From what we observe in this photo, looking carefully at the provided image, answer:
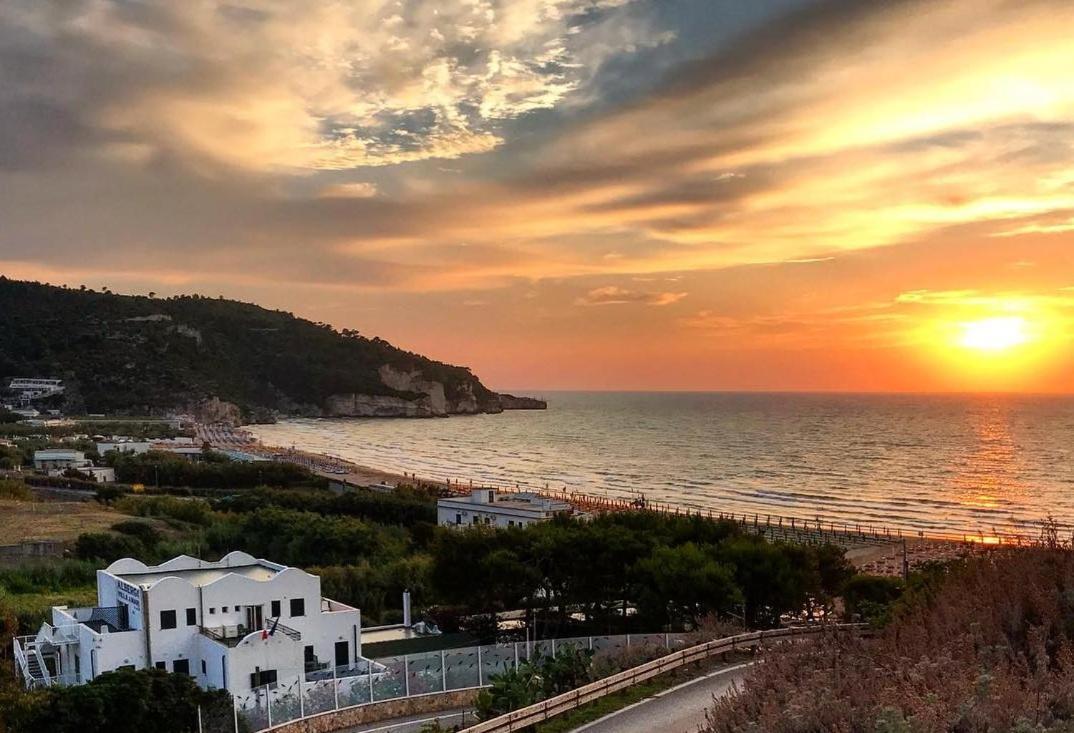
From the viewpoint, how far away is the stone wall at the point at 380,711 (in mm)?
17031

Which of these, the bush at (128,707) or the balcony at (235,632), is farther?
the balcony at (235,632)

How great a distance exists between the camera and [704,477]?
9362 cm

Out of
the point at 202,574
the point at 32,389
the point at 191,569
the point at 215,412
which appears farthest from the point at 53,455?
the point at 215,412

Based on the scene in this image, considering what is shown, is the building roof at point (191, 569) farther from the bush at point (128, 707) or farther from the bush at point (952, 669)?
the bush at point (952, 669)

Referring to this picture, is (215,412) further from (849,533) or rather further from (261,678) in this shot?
(261,678)

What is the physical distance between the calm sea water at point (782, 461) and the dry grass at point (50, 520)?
142 feet

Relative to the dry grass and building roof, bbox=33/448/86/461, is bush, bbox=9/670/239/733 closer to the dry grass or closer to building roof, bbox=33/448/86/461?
the dry grass

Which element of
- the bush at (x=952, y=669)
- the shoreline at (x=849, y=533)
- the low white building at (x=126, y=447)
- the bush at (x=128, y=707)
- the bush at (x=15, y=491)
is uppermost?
the bush at (x=952, y=669)

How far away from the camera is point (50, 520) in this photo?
48438 millimetres

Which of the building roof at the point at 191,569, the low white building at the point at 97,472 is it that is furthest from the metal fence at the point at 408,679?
the low white building at the point at 97,472

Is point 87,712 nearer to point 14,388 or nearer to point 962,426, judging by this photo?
point 14,388

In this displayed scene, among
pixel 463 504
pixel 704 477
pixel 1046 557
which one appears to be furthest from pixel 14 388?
pixel 1046 557

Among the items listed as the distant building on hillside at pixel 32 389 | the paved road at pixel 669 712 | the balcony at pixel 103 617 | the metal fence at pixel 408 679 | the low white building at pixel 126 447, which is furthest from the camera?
the distant building on hillside at pixel 32 389

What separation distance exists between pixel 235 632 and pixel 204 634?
78 centimetres
